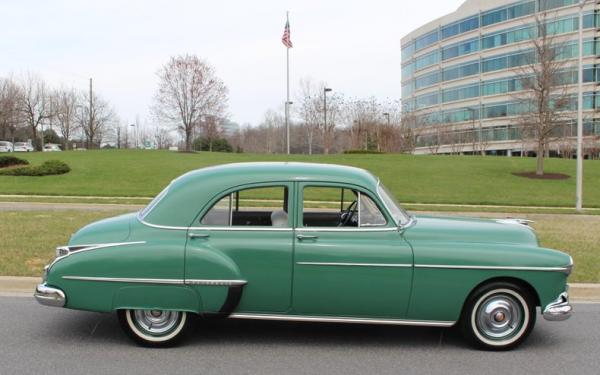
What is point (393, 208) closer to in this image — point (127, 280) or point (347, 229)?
point (347, 229)

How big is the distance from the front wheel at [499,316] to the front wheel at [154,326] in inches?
101

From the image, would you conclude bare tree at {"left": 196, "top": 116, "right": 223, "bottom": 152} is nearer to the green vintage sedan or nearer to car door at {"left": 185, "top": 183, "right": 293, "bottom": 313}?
the green vintage sedan

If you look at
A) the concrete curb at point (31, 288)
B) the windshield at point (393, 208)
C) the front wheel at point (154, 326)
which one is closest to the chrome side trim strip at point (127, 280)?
the front wheel at point (154, 326)

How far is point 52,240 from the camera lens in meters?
9.16

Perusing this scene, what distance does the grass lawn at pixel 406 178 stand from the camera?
22891 mm

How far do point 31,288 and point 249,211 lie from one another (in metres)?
3.29

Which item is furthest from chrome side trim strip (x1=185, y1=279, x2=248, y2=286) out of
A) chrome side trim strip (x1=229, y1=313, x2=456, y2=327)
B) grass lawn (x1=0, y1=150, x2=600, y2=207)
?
grass lawn (x1=0, y1=150, x2=600, y2=207)

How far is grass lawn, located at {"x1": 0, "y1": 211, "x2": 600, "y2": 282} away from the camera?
7.45 m

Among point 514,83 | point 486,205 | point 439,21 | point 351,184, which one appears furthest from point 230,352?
point 439,21

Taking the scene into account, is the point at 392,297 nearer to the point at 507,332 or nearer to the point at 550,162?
the point at 507,332

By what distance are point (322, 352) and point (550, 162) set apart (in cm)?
3511

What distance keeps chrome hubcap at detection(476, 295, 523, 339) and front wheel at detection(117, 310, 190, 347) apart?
2.67m

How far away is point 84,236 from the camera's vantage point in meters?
4.88

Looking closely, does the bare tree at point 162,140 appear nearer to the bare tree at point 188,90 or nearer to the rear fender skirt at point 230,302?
the bare tree at point 188,90
